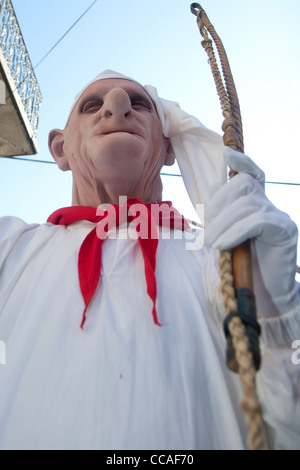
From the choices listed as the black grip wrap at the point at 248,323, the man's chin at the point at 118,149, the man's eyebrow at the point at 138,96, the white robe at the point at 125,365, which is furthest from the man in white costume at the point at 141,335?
the man's eyebrow at the point at 138,96

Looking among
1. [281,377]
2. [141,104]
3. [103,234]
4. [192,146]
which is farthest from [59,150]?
[281,377]

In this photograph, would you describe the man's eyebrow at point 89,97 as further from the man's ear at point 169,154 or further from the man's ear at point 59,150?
the man's ear at point 169,154

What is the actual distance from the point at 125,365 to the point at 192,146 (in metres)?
1.06

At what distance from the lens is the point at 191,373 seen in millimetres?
784

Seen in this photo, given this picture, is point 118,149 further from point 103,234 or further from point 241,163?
point 241,163

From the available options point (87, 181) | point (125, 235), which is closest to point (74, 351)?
point (125, 235)

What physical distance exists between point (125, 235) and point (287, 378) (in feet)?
2.07

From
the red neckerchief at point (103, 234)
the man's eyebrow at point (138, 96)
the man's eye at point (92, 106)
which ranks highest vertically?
the man's eyebrow at point (138, 96)

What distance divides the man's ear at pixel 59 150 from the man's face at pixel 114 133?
98 mm

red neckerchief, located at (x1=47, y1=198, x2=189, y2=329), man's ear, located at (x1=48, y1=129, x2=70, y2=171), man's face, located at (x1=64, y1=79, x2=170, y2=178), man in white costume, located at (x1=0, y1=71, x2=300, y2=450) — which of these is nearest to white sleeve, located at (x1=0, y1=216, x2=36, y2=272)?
man in white costume, located at (x1=0, y1=71, x2=300, y2=450)

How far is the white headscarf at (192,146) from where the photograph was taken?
1.38 meters

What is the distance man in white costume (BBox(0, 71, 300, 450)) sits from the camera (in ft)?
2.31
